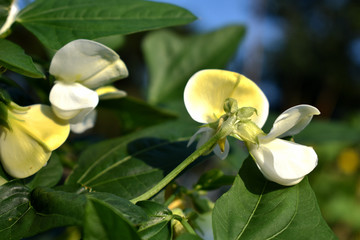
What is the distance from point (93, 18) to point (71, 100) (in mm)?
102

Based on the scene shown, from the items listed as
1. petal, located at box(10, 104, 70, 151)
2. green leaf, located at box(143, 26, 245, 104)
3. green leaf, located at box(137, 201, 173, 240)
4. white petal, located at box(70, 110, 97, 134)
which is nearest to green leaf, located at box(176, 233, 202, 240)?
green leaf, located at box(137, 201, 173, 240)

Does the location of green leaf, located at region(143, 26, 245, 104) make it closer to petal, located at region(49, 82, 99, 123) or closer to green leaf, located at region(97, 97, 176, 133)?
green leaf, located at region(97, 97, 176, 133)

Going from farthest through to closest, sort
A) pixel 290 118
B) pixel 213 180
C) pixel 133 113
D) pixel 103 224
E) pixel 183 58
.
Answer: pixel 183 58, pixel 133 113, pixel 213 180, pixel 290 118, pixel 103 224

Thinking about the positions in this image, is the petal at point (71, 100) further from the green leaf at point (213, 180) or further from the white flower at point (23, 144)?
the green leaf at point (213, 180)

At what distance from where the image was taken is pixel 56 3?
43 centimetres

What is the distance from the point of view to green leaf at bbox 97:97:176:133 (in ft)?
1.89

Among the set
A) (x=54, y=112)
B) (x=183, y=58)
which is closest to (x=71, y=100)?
(x=54, y=112)

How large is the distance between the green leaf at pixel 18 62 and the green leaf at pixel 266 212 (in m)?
0.16

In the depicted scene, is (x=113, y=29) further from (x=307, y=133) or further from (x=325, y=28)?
(x=325, y=28)

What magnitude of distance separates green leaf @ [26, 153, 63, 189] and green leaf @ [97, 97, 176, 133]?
192 mm

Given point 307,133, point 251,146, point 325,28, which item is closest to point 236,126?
point 251,146

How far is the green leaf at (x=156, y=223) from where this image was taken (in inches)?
10.8

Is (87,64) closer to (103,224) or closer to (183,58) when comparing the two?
(103,224)

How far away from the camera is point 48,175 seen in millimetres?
369
